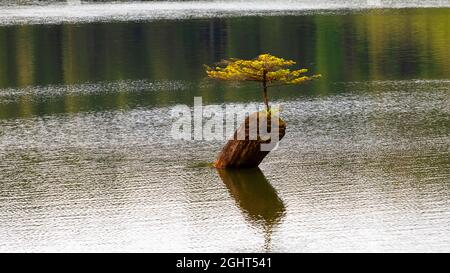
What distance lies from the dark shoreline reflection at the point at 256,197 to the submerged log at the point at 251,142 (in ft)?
1.20

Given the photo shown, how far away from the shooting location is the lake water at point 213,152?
33.9 m

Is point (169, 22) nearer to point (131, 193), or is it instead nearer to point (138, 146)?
point (138, 146)

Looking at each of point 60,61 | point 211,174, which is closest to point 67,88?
point 60,61

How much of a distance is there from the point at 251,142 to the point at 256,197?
10.0ft

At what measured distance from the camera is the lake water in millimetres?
33906

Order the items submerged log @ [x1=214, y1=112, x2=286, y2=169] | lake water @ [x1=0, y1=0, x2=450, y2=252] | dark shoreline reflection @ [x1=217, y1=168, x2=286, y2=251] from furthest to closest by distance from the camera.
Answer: submerged log @ [x1=214, y1=112, x2=286, y2=169]
dark shoreline reflection @ [x1=217, y1=168, x2=286, y2=251]
lake water @ [x1=0, y1=0, x2=450, y2=252]

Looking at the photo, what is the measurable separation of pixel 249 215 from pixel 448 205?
6952mm

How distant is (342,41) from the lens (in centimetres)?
8856

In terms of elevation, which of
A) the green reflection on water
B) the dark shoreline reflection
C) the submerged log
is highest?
the green reflection on water
